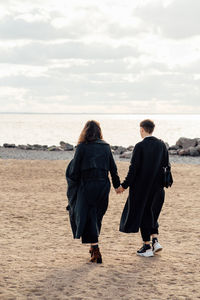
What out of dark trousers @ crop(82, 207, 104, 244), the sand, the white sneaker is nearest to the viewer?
the sand

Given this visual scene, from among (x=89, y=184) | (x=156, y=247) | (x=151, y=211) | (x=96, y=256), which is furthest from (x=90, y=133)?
(x=156, y=247)

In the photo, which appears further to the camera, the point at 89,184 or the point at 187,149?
the point at 187,149

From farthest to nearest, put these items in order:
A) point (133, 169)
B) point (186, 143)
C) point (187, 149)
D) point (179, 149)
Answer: point (186, 143) < point (179, 149) < point (187, 149) < point (133, 169)

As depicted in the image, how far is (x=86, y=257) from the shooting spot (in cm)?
609

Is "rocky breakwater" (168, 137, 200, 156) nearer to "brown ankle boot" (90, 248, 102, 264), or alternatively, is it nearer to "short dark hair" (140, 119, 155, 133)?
"short dark hair" (140, 119, 155, 133)

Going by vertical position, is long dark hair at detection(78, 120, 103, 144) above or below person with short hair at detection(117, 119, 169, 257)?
above

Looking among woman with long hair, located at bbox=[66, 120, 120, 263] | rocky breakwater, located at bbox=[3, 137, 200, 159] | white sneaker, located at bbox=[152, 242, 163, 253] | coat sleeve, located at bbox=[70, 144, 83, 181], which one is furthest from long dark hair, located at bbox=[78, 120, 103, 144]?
rocky breakwater, located at bbox=[3, 137, 200, 159]

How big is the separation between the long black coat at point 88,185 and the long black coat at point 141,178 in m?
0.36

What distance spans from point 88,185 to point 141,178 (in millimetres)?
718

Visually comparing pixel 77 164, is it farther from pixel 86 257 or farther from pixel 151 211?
pixel 86 257

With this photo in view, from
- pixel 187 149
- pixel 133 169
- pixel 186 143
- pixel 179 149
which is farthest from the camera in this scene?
pixel 186 143

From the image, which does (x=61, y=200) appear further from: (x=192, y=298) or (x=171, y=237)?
(x=192, y=298)

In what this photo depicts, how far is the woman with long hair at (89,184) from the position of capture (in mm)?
5664

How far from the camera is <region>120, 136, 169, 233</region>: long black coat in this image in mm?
5859
